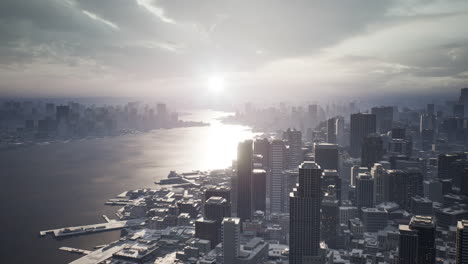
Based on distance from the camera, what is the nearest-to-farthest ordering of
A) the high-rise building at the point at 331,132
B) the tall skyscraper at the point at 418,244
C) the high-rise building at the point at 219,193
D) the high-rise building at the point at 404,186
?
the tall skyscraper at the point at 418,244, the high-rise building at the point at 219,193, the high-rise building at the point at 404,186, the high-rise building at the point at 331,132

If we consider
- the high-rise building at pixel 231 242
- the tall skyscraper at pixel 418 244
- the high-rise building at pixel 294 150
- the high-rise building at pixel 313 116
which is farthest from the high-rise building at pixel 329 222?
the high-rise building at pixel 313 116

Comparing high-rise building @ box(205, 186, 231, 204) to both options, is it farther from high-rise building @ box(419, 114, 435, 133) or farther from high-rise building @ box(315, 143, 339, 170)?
high-rise building @ box(419, 114, 435, 133)

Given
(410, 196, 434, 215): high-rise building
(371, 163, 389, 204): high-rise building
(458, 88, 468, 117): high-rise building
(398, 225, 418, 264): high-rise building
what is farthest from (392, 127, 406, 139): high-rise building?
(398, 225, 418, 264): high-rise building

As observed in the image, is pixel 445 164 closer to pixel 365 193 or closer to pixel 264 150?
pixel 365 193

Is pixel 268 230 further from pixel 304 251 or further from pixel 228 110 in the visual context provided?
pixel 228 110

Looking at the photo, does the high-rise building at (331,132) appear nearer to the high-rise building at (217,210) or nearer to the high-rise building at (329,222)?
the high-rise building at (329,222)

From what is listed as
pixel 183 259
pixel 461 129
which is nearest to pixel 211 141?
pixel 461 129
